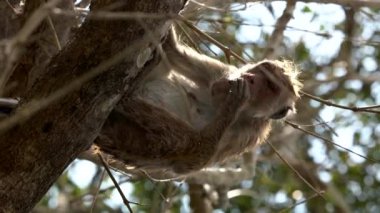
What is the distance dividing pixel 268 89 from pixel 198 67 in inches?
16.8

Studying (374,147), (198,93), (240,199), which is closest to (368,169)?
(374,147)

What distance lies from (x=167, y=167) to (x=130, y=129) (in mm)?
340

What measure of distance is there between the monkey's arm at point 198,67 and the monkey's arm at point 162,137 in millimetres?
283

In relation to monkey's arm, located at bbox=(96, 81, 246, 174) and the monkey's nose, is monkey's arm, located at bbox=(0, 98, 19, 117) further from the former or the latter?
the monkey's nose

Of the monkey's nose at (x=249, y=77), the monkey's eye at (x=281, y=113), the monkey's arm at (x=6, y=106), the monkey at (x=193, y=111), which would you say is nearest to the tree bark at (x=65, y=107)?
the monkey's arm at (x=6, y=106)

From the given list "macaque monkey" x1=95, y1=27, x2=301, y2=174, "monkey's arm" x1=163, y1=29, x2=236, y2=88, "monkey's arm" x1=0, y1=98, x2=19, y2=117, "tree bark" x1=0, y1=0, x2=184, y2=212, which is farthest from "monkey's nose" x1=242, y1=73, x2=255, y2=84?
"monkey's arm" x1=0, y1=98, x2=19, y2=117

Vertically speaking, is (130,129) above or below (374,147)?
above

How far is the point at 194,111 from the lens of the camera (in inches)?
153

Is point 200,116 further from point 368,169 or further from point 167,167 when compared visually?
point 368,169

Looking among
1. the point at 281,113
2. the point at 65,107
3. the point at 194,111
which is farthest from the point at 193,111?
the point at 65,107

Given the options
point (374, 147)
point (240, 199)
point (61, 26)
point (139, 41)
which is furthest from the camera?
point (240, 199)

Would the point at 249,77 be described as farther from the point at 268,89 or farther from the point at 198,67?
the point at 198,67

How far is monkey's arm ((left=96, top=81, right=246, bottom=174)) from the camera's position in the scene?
357 centimetres

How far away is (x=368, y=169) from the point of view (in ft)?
29.2
